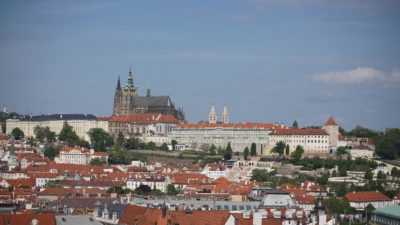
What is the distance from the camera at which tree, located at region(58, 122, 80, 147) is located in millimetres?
140125

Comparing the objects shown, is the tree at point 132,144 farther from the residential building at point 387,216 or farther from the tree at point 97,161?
the residential building at point 387,216

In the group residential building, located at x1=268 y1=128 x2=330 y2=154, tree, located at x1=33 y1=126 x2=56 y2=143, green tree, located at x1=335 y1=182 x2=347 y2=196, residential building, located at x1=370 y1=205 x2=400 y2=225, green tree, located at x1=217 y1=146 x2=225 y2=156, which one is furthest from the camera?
tree, located at x1=33 y1=126 x2=56 y2=143

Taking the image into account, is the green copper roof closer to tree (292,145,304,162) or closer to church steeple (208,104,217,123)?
tree (292,145,304,162)

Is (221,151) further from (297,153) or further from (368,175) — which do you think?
(368,175)

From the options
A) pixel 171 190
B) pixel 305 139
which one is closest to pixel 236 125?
pixel 305 139

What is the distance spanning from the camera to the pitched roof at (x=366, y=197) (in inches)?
3051

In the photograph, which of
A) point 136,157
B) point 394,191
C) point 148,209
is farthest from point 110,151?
point 148,209

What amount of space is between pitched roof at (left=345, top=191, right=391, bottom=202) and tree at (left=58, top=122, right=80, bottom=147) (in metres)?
65.2

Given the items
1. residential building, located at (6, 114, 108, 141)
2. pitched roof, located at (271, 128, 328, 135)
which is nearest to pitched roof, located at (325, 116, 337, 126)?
pitched roof, located at (271, 128, 328, 135)

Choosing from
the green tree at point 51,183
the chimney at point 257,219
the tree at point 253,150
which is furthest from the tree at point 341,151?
the chimney at point 257,219

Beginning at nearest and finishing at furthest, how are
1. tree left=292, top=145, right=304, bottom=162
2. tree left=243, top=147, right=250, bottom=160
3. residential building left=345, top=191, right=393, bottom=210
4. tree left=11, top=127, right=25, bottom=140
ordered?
residential building left=345, top=191, right=393, bottom=210 → tree left=292, top=145, right=304, bottom=162 → tree left=243, top=147, right=250, bottom=160 → tree left=11, top=127, right=25, bottom=140

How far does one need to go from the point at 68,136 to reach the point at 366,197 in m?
69.7

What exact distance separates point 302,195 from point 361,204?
428 centimetres

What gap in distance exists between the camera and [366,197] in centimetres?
7825
